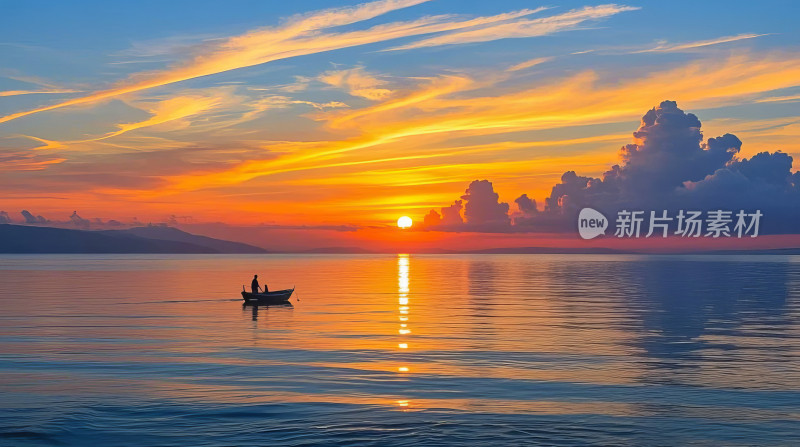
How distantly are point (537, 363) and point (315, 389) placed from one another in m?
14.1

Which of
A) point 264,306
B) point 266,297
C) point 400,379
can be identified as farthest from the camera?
point 264,306

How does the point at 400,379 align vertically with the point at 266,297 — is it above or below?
below

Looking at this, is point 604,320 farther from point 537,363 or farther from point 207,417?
point 207,417

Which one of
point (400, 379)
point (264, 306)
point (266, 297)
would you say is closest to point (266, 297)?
point (266, 297)

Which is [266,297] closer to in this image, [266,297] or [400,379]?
[266,297]

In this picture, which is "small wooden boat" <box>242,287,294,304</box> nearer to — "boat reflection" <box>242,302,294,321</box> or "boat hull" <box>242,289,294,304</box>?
"boat hull" <box>242,289,294,304</box>

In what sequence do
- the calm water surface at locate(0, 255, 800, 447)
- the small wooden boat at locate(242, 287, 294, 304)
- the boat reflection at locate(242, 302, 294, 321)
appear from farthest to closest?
the small wooden boat at locate(242, 287, 294, 304), the boat reflection at locate(242, 302, 294, 321), the calm water surface at locate(0, 255, 800, 447)

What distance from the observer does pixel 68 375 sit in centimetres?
3959

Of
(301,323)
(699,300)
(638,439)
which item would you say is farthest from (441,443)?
(699,300)

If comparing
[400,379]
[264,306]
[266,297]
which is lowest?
[264,306]

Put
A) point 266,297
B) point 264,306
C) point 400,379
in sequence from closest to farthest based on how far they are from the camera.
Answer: point 400,379, point 266,297, point 264,306

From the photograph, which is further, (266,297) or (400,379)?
(266,297)

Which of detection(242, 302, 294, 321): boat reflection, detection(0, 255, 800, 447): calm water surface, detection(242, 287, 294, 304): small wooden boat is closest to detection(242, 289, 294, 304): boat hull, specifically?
detection(242, 287, 294, 304): small wooden boat

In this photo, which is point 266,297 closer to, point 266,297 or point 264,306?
point 266,297
